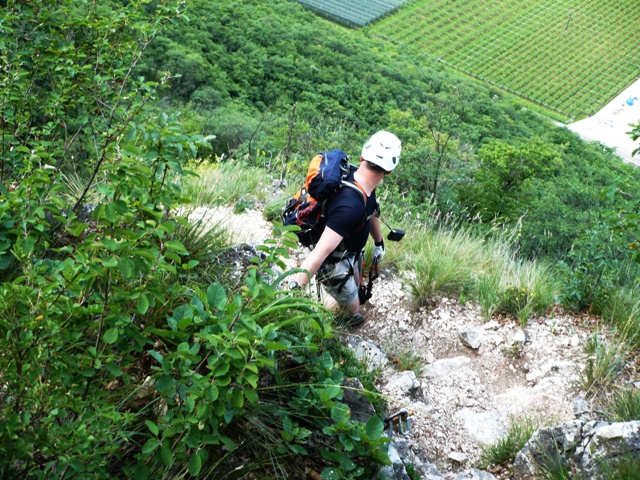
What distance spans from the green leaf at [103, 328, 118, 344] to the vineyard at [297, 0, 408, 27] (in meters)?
63.5

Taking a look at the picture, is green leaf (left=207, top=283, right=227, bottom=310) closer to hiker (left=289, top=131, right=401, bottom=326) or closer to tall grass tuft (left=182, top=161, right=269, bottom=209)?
hiker (left=289, top=131, right=401, bottom=326)

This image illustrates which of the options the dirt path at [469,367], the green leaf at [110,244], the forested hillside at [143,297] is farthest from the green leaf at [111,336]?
the dirt path at [469,367]

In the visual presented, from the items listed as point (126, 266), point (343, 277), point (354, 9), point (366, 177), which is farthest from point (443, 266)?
point (354, 9)

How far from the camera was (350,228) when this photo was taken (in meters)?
4.21

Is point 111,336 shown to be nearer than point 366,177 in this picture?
Yes

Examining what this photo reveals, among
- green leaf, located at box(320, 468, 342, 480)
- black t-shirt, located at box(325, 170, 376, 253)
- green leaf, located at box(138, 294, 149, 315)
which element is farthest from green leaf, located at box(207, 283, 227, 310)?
black t-shirt, located at box(325, 170, 376, 253)

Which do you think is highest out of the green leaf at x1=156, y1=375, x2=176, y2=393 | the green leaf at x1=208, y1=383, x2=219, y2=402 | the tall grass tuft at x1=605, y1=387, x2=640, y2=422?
the green leaf at x1=208, y1=383, x2=219, y2=402

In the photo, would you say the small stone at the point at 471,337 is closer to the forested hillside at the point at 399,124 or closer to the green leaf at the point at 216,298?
the forested hillside at the point at 399,124

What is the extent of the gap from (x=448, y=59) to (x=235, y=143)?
4816cm

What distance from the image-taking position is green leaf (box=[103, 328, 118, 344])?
7.30 ft

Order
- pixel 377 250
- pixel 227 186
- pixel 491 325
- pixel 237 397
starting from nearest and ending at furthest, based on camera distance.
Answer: pixel 237 397 → pixel 377 250 → pixel 491 325 → pixel 227 186

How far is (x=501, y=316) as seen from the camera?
5.84m

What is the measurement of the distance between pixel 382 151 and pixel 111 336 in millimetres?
2533

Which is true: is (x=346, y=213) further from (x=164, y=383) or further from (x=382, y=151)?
(x=164, y=383)
